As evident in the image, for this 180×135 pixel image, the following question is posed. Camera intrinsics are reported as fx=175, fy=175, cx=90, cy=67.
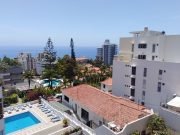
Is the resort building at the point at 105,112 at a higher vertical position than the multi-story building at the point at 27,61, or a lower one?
lower

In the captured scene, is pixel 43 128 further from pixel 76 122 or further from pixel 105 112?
pixel 105 112

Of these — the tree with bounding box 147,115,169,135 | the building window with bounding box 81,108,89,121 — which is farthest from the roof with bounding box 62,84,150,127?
the tree with bounding box 147,115,169,135

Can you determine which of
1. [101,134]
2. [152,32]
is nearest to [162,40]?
[152,32]

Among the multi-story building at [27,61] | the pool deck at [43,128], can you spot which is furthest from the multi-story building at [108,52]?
the pool deck at [43,128]

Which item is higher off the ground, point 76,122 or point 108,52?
point 108,52

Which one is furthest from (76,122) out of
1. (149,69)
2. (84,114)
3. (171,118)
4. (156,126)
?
(149,69)

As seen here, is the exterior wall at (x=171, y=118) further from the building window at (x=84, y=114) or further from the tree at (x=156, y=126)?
the building window at (x=84, y=114)
